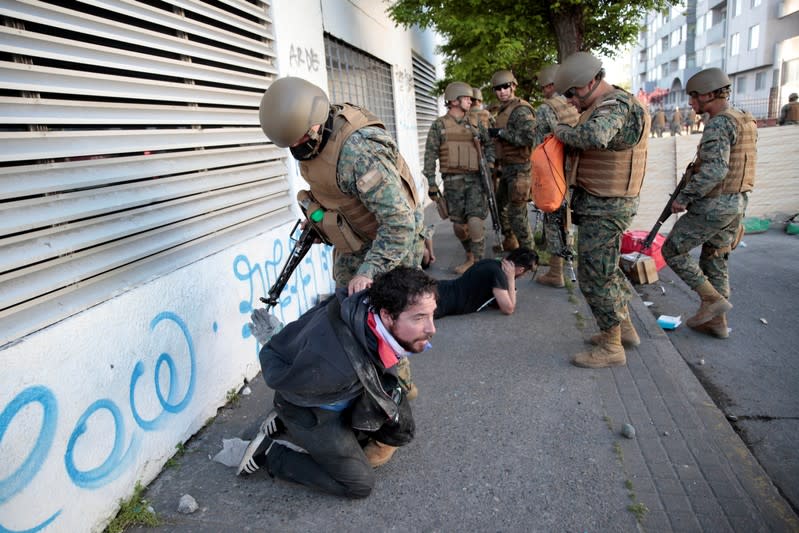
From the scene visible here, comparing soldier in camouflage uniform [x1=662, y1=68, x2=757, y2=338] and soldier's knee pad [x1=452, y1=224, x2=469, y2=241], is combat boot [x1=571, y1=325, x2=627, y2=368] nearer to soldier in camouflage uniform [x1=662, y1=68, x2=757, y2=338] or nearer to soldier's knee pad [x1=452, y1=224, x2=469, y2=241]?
soldier in camouflage uniform [x1=662, y1=68, x2=757, y2=338]

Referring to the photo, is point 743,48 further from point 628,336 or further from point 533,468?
point 533,468

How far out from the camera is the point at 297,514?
225cm

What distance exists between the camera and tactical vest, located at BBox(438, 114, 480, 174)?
5.43 meters

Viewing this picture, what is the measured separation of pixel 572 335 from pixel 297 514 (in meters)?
2.51

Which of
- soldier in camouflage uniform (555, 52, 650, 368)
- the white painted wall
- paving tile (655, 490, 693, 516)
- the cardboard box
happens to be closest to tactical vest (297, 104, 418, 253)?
the white painted wall

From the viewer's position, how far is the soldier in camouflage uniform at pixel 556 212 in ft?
13.1

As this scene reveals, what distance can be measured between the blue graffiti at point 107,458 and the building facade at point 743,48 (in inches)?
879

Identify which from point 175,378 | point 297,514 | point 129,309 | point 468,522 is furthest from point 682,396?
point 129,309

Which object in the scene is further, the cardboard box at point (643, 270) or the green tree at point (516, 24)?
the green tree at point (516, 24)

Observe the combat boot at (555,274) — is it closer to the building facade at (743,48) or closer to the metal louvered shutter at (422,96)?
the metal louvered shutter at (422,96)

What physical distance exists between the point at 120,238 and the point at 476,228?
12.3 ft

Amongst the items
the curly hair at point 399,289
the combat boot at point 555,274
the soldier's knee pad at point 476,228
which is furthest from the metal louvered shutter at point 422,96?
the curly hair at point 399,289

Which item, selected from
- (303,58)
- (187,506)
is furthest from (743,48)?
(187,506)

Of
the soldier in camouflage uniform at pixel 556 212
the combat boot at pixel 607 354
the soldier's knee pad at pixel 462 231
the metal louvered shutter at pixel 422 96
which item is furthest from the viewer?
the metal louvered shutter at pixel 422 96
